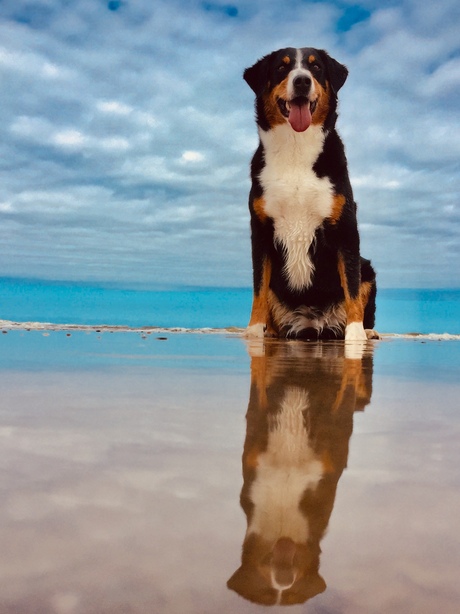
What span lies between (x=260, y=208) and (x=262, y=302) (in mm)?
815

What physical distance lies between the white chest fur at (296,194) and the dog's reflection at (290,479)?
3.26 m

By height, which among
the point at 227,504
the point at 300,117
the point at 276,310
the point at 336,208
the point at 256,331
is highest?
the point at 300,117

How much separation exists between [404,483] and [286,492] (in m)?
0.20

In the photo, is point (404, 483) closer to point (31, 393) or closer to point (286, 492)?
point (286, 492)

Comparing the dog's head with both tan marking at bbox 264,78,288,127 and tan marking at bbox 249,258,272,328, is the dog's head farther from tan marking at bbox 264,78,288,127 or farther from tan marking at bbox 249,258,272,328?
tan marking at bbox 249,258,272,328

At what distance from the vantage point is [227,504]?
2.61ft

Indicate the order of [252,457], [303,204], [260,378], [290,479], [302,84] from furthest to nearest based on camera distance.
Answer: [303,204] < [302,84] < [260,378] < [252,457] < [290,479]

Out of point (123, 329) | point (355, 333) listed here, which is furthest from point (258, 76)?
point (123, 329)

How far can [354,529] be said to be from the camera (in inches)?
28.5

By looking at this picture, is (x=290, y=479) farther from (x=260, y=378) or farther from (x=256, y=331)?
(x=256, y=331)

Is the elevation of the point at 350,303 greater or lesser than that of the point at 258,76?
lesser

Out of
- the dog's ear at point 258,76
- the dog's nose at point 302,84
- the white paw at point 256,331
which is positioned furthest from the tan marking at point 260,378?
the dog's ear at point 258,76

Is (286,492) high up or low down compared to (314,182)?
down

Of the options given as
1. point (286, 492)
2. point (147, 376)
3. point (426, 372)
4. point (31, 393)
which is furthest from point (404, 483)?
point (426, 372)
